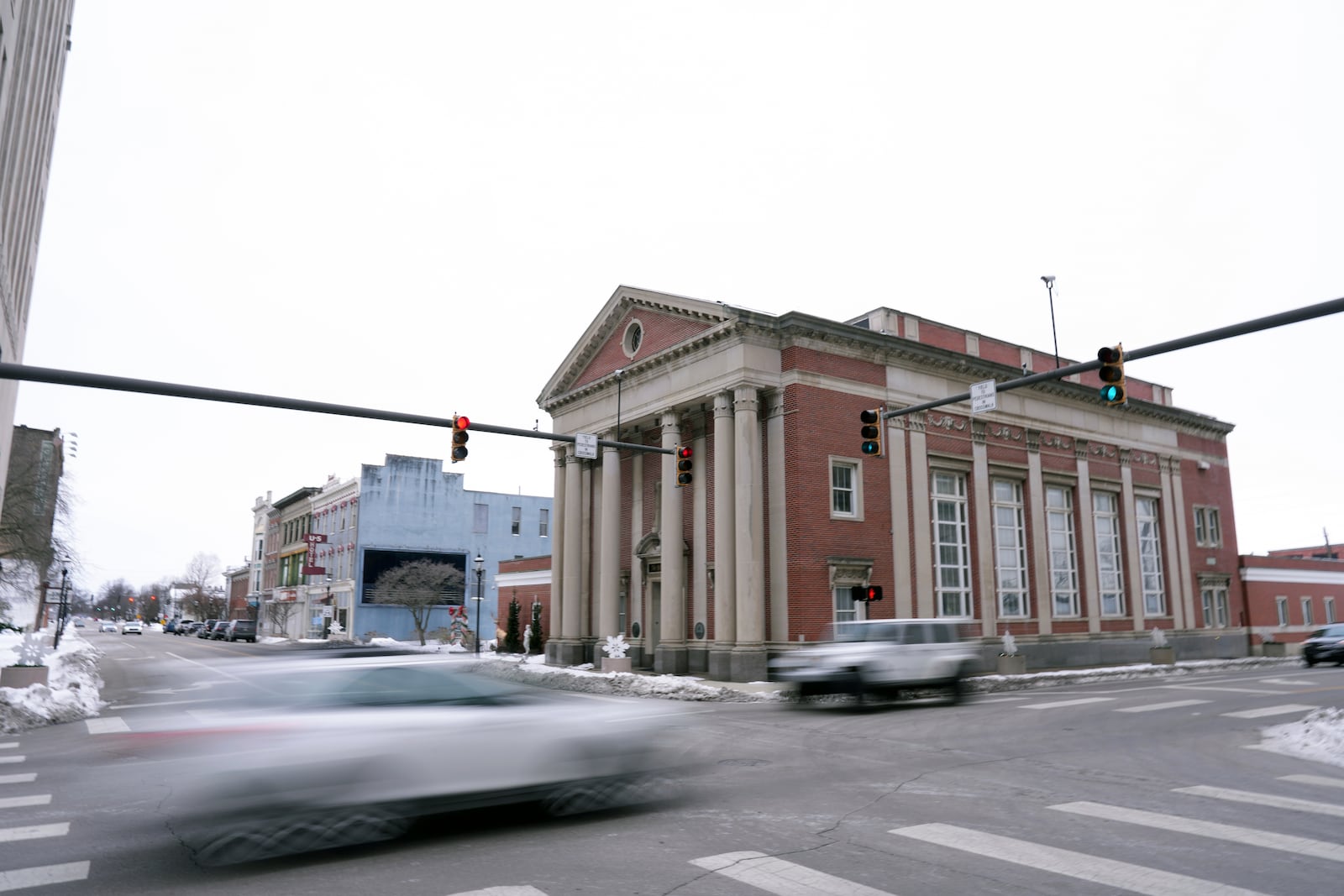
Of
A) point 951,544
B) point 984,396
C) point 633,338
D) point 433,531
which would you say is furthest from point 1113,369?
point 433,531

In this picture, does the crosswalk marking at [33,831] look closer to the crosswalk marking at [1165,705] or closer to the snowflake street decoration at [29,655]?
the snowflake street decoration at [29,655]

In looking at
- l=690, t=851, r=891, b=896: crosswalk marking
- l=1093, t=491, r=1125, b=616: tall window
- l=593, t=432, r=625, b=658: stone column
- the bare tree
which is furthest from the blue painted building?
l=690, t=851, r=891, b=896: crosswalk marking

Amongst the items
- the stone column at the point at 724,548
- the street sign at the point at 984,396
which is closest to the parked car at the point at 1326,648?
the stone column at the point at 724,548

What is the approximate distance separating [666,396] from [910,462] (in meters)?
8.42

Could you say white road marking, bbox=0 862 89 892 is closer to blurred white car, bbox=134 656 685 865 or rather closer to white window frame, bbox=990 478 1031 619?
blurred white car, bbox=134 656 685 865

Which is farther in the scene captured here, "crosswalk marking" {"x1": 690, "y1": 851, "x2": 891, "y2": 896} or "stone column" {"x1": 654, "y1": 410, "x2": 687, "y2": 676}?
"stone column" {"x1": 654, "y1": 410, "x2": 687, "y2": 676}

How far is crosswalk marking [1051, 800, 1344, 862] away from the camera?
6.70 m

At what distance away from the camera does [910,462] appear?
30.8 metres

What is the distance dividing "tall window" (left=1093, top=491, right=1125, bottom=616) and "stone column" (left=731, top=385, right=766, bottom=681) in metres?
17.6

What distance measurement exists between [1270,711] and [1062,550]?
1993cm

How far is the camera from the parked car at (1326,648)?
3155cm

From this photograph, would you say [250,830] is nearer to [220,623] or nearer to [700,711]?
[700,711]

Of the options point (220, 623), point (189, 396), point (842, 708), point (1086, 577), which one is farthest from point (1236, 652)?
point (220, 623)

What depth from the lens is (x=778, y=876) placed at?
595 centimetres
